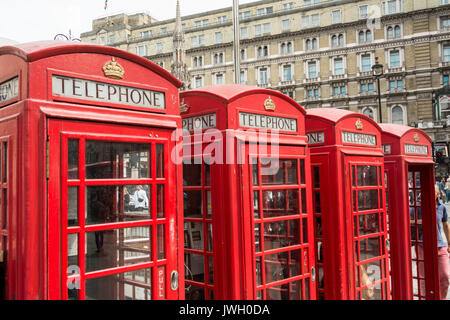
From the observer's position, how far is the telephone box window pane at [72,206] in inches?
95.0

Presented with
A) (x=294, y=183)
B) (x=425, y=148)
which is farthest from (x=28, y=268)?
(x=425, y=148)

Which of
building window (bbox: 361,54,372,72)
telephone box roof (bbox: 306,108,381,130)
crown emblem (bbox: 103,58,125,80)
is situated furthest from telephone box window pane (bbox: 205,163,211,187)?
building window (bbox: 361,54,372,72)

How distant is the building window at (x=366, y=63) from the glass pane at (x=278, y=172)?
36.5m

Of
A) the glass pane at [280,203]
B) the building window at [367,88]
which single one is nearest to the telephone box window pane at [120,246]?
the glass pane at [280,203]

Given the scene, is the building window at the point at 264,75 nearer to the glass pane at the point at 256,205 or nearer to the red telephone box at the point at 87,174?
the glass pane at the point at 256,205

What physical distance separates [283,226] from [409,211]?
10.1 feet

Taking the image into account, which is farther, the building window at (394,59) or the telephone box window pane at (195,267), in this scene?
the building window at (394,59)

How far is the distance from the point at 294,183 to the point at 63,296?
219 centimetres

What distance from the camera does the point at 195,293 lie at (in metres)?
3.73

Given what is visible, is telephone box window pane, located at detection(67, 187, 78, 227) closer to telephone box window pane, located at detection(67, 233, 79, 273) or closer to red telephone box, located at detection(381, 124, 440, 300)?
telephone box window pane, located at detection(67, 233, 79, 273)

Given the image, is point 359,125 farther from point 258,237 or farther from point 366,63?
point 366,63

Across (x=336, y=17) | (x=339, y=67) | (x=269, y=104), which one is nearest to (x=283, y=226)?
(x=269, y=104)

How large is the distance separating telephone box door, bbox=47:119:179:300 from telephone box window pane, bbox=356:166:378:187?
259 cm

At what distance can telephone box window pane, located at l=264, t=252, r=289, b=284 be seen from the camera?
12.3ft
